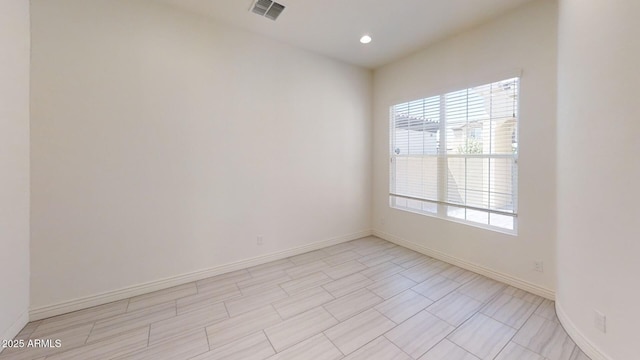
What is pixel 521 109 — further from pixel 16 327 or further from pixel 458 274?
pixel 16 327

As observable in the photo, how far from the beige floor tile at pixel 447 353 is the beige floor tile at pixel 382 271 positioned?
1041 mm

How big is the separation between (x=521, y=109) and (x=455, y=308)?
2.06 metres

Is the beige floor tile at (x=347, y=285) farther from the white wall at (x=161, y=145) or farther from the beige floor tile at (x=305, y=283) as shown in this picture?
the white wall at (x=161, y=145)

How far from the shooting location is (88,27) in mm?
2135

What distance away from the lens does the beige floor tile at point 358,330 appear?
5.76ft

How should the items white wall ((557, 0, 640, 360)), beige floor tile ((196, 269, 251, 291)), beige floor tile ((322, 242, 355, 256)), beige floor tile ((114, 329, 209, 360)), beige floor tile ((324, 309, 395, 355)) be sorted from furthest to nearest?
1. beige floor tile ((322, 242, 355, 256))
2. beige floor tile ((196, 269, 251, 291))
3. beige floor tile ((324, 309, 395, 355))
4. beige floor tile ((114, 329, 209, 360))
5. white wall ((557, 0, 640, 360))

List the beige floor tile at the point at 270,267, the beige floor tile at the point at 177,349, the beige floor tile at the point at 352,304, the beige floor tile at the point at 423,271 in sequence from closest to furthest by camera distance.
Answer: the beige floor tile at the point at 177,349
the beige floor tile at the point at 352,304
the beige floor tile at the point at 423,271
the beige floor tile at the point at 270,267

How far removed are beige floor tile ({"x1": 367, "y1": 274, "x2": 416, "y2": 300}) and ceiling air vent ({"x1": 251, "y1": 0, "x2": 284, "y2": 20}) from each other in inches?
120

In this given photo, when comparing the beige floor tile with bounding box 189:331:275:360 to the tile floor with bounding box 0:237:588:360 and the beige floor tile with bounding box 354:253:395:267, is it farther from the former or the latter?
the beige floor tile with bounding box 354:253:395:267

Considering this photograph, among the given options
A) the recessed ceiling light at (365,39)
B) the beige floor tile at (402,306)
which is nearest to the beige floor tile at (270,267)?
the beige floor tile at (402,306)

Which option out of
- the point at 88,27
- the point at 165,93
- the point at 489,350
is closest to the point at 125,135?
the point at 165,93

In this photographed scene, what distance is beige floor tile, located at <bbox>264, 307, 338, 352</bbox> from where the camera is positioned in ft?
5.88

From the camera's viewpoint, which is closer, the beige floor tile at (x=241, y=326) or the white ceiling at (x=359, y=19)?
the beige floor tile at (x=241, y=326)

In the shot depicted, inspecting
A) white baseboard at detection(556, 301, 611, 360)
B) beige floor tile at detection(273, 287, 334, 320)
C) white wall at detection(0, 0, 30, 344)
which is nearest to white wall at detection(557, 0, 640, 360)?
white baseboard at detection(556, 301, 611, 360)
